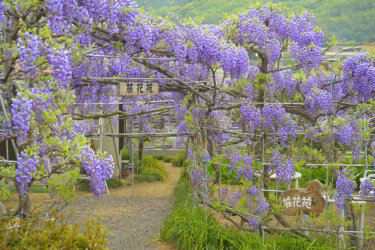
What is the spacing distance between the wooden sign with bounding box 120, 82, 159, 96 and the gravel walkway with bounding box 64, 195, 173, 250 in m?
1.65

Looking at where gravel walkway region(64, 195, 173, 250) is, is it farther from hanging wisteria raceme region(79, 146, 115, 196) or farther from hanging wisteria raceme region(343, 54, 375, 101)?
hanging wisteria raceme region(343, 54, 375, 101)

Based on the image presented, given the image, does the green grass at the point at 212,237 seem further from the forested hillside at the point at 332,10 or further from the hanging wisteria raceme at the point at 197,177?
the forested hillside at the point at 332,10

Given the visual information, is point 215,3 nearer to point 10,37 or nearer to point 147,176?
point 147,176

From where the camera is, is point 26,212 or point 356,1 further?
point 356,1

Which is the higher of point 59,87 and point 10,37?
point 10,37

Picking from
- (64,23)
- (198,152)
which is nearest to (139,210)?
(198,152)

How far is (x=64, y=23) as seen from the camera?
3.85 meters

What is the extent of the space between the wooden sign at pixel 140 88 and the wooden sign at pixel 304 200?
2.00 m

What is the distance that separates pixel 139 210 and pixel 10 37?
531 cm

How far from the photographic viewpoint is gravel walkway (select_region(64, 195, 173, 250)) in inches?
255

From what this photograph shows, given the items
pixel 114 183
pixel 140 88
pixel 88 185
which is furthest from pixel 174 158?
pixel 140 88

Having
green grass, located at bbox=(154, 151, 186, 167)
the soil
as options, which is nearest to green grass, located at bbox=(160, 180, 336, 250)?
the soil

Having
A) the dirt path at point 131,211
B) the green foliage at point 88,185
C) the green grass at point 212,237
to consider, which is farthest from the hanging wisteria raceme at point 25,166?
the green foliage at point 88,185

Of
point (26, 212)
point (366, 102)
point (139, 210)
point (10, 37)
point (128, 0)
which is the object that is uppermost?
point (128, 0)
